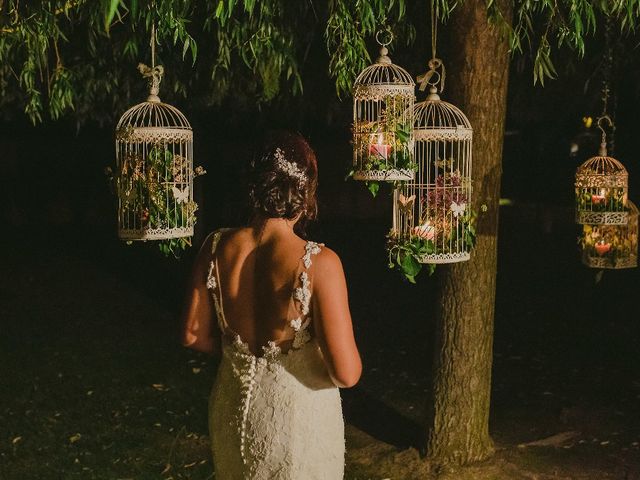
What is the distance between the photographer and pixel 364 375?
8672mm

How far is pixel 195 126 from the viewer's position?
43.5ft

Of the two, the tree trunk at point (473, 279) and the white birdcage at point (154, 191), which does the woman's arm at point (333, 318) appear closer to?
the white birdcage at point (154, 191)

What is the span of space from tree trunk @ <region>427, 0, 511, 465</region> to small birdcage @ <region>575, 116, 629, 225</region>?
60 cm

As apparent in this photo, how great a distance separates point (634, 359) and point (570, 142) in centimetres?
1295

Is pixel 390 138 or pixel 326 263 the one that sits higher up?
pixel 390 138

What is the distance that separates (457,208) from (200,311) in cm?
161

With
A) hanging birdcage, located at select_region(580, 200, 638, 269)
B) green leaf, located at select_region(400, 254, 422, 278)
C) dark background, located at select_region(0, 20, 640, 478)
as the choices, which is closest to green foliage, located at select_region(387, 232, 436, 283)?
green leaf, located at select_region(400, 254, 422, 278)

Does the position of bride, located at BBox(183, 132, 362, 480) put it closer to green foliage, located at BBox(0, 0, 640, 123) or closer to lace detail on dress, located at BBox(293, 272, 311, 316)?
lace detail on dress, located at BBox(293, 272, 311, 316)

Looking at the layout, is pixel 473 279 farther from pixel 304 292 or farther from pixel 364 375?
pixel 364 375

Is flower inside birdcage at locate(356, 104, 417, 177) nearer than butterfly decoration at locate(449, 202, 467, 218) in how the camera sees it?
Yes

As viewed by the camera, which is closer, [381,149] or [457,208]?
[381,149]

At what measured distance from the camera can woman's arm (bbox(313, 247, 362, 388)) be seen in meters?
3.05

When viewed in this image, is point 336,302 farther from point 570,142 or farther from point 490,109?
point 570,142

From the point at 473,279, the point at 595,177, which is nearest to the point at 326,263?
the point at 473,279
